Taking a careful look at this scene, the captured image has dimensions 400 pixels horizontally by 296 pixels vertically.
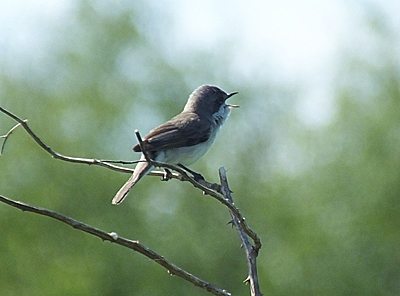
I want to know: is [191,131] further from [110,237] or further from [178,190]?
[178,190]

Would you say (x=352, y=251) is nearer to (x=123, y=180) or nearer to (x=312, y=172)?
(x=312, y=172)

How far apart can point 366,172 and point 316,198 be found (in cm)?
218

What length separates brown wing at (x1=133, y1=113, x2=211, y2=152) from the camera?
22.4ft

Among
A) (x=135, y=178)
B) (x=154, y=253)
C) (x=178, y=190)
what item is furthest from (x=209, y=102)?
(x=178, y=190)

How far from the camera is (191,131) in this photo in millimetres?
7430

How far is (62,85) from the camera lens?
1032 inches

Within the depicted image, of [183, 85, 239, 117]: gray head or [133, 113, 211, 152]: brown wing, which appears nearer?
[133, 113, 211, 152]: brown wing

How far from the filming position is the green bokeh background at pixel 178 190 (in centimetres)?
2470

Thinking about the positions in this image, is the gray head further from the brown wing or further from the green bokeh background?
the green bokeh background

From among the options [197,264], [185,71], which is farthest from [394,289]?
[185,71]

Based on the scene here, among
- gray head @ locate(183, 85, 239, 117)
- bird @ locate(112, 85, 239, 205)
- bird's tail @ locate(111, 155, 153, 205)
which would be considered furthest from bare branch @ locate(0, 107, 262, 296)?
gray head @ locate(183, 85, 239, 117)

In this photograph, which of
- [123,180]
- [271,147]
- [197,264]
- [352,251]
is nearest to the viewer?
[123,180]

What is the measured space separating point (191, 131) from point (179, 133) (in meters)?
0.20

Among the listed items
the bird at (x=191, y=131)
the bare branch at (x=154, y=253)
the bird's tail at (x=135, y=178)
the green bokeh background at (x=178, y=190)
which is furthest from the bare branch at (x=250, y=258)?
the green bokeh background at (x=178, y=190)
